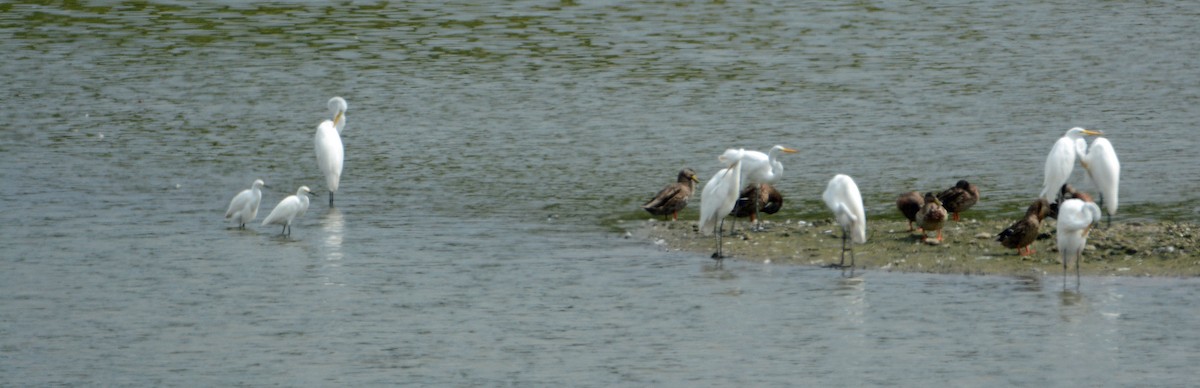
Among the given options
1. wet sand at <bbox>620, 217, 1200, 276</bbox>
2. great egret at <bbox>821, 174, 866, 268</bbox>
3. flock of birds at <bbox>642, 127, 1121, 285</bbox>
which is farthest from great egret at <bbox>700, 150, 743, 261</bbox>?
great egret at <bbox>821, 174, 866, 268</bbox>

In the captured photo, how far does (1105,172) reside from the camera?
1723 centimetres

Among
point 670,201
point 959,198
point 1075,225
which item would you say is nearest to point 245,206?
point 670,201

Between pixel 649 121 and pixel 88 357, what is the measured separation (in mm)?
14241

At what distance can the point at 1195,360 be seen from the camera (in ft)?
40.0

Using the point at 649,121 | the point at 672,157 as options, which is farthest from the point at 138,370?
the point at 649,121

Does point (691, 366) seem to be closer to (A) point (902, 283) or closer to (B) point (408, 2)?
(A) point (902, 283)

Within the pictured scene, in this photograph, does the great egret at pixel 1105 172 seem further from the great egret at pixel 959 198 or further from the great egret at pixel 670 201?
the great egret at pixel 670 201

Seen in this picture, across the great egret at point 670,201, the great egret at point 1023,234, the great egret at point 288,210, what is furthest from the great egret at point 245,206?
the great egret at point 1023,234

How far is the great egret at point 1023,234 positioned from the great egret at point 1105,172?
5.22 feet

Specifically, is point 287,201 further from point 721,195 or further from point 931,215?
point 931,215

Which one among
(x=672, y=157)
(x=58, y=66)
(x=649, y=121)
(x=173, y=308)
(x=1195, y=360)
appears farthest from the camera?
(x=58, y=66)

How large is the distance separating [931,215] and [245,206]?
681 cm

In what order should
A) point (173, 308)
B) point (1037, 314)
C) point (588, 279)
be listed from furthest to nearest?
point (588, 279)
point (173, 308)
point (1037, 314)

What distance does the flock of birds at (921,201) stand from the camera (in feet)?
48.0
